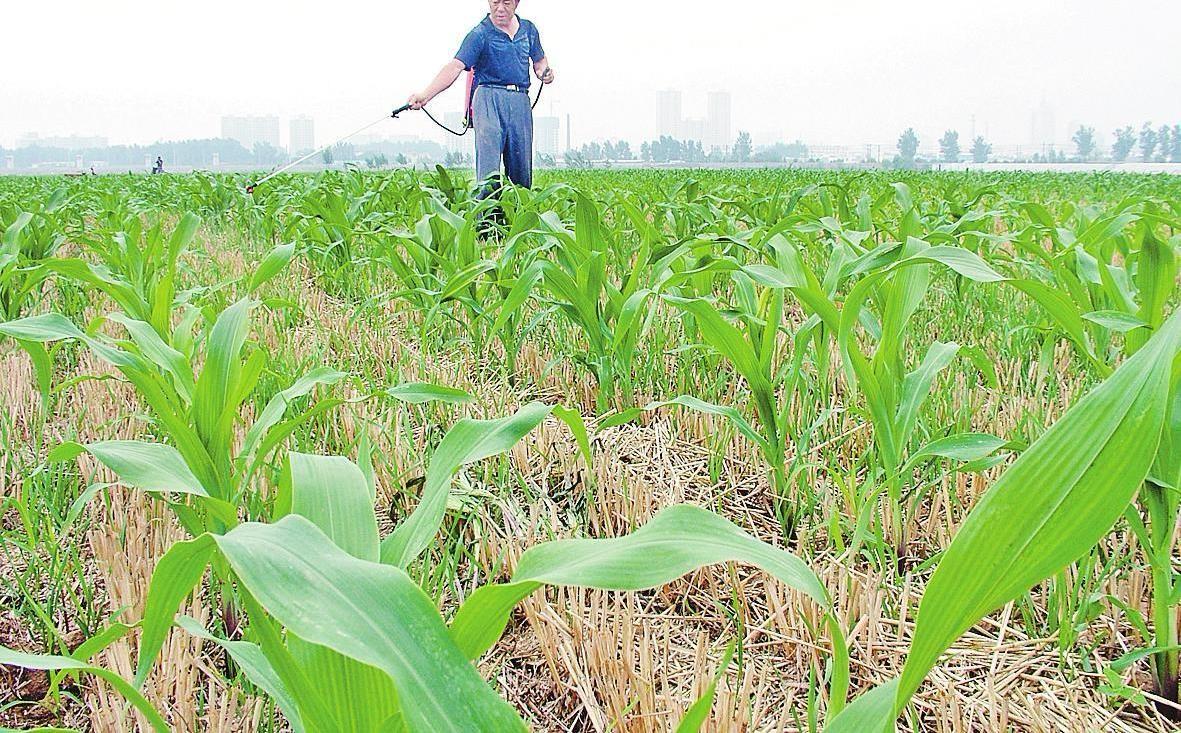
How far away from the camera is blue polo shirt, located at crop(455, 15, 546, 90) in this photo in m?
4.83

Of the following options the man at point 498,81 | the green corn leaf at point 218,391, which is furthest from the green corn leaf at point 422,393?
the man at point 498,81

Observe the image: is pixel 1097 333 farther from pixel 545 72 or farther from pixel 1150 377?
pixel 545 72

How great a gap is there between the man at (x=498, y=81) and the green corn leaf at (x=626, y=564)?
4.18m

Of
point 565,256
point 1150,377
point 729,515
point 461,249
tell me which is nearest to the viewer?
point 1150,377

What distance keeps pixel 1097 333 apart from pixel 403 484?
1.57 meters

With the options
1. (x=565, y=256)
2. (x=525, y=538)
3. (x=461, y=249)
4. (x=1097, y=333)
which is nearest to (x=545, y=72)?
(x=461, y=249)

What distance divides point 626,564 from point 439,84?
14.8 feet

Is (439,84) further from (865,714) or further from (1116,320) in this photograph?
(865,714)

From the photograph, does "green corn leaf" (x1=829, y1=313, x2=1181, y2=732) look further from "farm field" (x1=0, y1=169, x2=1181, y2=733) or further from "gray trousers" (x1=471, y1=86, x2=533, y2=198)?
"gray trousers" (x1=471, y1=86, x2=533, y2=198)

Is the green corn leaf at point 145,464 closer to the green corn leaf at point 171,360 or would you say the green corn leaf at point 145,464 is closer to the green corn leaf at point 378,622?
the green corn leaf at point 171,360

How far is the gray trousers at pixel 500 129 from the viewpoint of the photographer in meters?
4.94

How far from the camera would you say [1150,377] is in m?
0.50

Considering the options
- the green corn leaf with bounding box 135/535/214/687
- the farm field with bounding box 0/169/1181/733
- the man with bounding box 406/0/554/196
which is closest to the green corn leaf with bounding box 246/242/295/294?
the farm field with bounding box 0/169/1181/733

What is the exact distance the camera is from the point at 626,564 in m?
0.60
